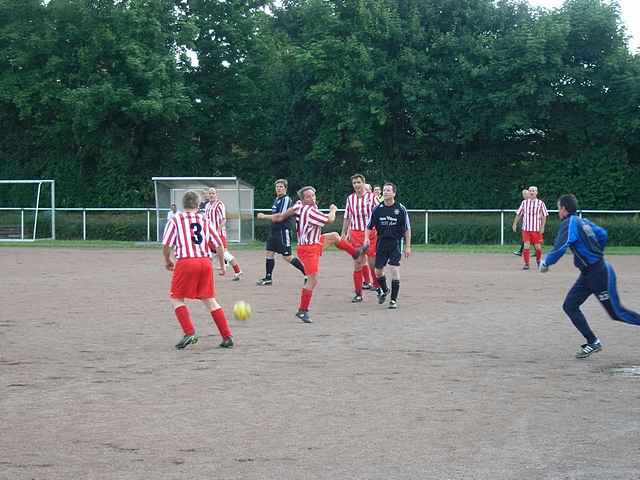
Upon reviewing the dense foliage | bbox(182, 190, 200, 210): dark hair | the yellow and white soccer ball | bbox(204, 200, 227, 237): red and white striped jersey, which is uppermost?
the dense foliage

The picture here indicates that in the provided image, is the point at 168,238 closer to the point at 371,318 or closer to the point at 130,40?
the point at 371,318

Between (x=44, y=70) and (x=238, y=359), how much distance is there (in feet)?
121

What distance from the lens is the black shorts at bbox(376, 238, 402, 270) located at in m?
15.3

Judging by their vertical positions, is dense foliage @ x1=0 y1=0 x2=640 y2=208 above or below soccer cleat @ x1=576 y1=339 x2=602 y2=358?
above

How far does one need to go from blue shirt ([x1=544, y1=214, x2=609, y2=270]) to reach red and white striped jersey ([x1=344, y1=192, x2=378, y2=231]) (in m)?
7.12

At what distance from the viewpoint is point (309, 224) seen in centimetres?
1389

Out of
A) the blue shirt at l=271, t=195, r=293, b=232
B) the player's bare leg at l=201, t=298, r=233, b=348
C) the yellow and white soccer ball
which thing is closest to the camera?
the player's bare leg at l=201, t=298, r=233, b=348

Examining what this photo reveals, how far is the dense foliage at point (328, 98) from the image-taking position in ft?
129

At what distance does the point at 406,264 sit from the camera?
84.1 ft

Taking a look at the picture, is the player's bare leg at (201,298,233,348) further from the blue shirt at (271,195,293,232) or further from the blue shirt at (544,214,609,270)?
the blue shirt at (271,195,293,232)

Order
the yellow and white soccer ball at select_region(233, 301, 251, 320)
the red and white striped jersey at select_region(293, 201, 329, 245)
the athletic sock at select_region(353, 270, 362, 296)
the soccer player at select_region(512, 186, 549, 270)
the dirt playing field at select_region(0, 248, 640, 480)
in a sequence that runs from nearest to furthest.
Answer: the dirt playing field at select_region(0, 248, 640, 480) < the yellow and white soccer ball at select_region(233, 301, 251, 320) < the red and white striped jersey at select_region(293, 201, 329, 245) < the athletic sock at select_region(353, 270, 362, 296) < the soccer player at select_region(512, 186, 549, 270)

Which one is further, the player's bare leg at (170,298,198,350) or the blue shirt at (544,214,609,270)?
the player's bare leg at (170,298,198,350)

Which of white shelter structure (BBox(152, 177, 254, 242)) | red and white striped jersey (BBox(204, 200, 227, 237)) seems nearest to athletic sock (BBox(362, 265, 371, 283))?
red and white striped jersey (BBox(204, 200, 227, 237))

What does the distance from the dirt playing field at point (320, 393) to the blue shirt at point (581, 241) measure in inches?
42.7
